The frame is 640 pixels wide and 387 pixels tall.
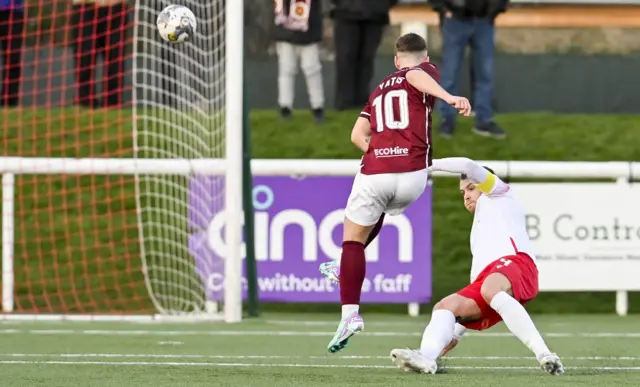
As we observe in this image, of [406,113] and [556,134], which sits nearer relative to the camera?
[406,113]

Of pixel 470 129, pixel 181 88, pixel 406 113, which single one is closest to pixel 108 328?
pixel 181 88

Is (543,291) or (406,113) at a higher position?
(406,113)

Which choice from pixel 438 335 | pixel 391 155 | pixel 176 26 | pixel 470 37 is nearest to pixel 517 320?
pixel 438 335

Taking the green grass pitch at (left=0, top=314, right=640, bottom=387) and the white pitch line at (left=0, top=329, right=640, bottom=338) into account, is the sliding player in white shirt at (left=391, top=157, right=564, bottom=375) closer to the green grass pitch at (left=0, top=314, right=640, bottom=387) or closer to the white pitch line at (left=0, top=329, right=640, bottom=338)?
the green grass pitch at (left=0, top=314, right=640, bottom=387)

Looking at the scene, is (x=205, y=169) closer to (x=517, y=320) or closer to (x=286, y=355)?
(x=286, y=355)

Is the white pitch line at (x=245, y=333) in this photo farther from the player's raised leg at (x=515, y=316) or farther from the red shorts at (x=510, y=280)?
the player's raised leg at (x=515, y=316)

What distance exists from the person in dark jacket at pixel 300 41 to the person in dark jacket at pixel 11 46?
2276 millimetres

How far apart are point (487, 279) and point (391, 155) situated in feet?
2.71

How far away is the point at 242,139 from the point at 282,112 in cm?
291

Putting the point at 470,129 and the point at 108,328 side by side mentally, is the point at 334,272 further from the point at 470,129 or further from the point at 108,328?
the point at 470,129

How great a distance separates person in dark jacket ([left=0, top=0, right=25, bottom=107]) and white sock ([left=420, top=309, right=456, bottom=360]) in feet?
23.3

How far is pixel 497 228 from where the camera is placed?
793 centimetres

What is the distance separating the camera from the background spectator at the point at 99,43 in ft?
44.5

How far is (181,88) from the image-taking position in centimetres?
1271
